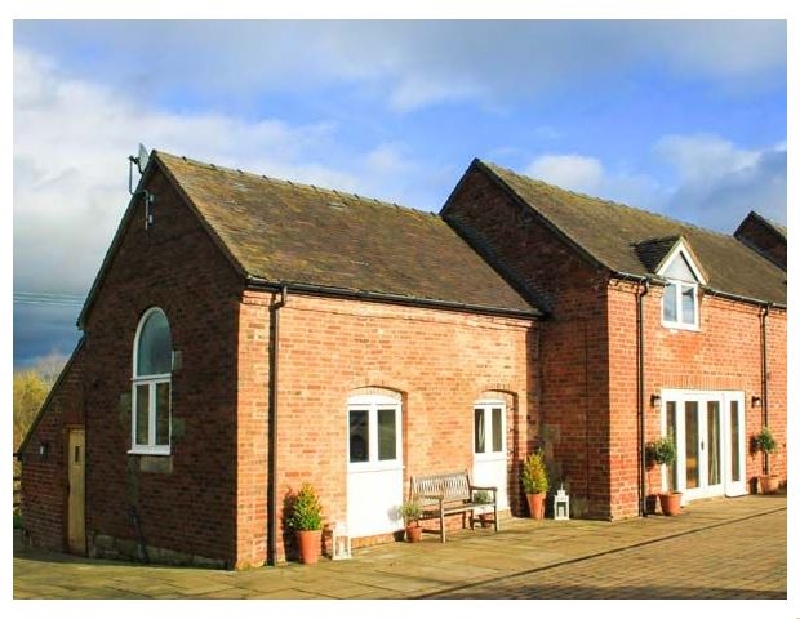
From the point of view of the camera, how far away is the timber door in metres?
17.5

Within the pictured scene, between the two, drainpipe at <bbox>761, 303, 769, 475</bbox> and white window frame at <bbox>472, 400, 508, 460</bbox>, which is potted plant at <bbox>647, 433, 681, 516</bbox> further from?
drainpipe at <bbox>761, 303, 769, 475</bbox>

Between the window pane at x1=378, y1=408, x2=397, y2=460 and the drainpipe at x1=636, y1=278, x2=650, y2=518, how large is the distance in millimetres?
5522

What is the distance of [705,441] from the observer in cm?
A: 2072

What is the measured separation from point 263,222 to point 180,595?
676 cm

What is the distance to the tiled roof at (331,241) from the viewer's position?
14828 mm

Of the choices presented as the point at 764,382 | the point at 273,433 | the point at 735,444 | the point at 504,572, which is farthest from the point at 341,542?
the point at 764,382

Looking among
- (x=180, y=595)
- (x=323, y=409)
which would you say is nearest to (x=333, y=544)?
(x=323, y=409)

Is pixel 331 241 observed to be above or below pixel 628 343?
above

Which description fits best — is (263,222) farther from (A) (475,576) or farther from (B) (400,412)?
(A) (475,576)

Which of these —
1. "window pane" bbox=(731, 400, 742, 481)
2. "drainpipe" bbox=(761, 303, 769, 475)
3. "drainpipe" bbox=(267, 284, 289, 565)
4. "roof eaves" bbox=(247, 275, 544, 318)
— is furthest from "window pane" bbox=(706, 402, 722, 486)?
"drainpipe" bbox=(267, 284, 289, 565)

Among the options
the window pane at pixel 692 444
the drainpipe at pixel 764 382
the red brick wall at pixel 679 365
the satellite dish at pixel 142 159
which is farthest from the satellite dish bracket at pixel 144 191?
the drainpipe at pixel 764 382

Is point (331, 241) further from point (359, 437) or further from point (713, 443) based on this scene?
point (713, 443)

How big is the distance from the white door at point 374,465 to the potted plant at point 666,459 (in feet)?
19.0

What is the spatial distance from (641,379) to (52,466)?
12.0 m
